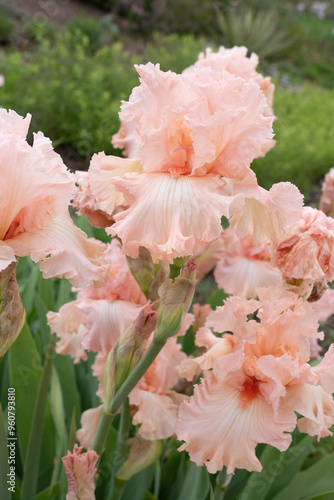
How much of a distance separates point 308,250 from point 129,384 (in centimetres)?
36

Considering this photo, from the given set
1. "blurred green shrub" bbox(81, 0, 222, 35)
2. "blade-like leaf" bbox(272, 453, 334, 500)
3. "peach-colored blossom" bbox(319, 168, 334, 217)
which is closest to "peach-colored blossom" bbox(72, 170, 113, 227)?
"peach-colored blossom" bbox(319, 168, 334, 217)

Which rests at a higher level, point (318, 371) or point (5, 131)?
point (5, 131)

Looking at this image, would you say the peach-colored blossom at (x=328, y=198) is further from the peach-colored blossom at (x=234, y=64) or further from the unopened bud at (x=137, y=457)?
the unopened bud at (x=137, y=457)

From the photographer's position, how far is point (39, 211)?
77 centimetres

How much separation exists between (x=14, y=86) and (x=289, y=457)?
3722 mm

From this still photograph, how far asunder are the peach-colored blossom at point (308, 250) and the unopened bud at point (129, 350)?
250 millimetres

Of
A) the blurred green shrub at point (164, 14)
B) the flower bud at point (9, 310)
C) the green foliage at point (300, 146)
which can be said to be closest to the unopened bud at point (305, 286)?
the flower bud at point (9, 310)

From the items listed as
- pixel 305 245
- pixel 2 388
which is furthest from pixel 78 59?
pixel 305 245

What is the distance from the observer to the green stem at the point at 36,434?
113cm

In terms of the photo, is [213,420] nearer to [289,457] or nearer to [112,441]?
[112,441]

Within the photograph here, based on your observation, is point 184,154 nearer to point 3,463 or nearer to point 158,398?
point 158,398

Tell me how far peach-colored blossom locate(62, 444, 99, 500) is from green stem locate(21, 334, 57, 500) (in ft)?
0.90

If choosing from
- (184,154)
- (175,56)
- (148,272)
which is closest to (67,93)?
(175,56)

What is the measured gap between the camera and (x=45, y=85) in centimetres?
450
